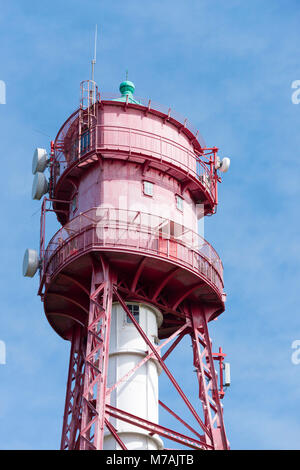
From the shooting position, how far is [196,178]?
46812mm

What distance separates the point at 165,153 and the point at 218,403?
1158 cm

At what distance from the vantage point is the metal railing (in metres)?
41.9

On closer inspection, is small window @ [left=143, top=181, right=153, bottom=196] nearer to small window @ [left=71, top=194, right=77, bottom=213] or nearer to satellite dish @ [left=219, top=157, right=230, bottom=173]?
small window @ [left=71, top=194, right=77, bottom=213]

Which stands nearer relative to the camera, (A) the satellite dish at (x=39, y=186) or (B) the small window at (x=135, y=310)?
(B) the small window at (x=135, y=310)

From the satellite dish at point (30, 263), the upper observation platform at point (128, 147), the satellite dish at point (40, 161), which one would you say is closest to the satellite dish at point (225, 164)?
the upper observation platform at point (128, 147)

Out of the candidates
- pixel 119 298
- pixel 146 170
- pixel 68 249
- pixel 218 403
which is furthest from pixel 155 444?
pixel 146 170

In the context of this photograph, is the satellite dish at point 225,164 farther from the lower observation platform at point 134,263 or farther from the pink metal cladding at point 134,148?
the lower observation platform at point 134,263

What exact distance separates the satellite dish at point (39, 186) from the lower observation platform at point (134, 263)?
3.43 metres

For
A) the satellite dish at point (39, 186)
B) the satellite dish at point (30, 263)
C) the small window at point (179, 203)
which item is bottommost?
the satellite dish at point (30, 263)

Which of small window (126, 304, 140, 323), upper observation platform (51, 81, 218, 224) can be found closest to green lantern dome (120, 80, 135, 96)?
upper observation platform (51, 81, 218, 224)

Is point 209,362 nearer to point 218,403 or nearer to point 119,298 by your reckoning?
point 218,403

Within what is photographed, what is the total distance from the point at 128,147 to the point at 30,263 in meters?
6.80

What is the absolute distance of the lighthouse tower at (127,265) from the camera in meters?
41.5
